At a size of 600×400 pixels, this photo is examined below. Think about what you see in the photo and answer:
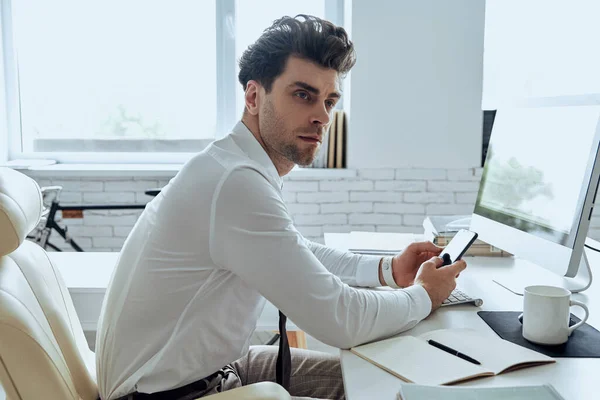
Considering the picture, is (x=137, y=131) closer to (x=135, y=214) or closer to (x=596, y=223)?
(x=135, y=214)

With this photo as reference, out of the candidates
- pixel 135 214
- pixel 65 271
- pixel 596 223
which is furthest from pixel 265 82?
pixel 596 223

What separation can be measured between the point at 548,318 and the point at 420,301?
25 cm

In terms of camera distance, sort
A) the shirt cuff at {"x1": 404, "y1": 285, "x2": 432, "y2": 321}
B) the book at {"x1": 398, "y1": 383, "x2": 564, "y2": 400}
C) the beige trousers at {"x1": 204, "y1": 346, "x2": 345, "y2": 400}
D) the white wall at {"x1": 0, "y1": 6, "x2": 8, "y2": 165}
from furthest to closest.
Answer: the white wall at {"x1": 0, "y1": 6, "x2": 8, "y2": 165} < the beige trousers at {"x1": 204, "y1": 346, "x2": 345, "y2": 400} < the shirt cuff at {"x1": 404, "y1": 285, "x2": 432, "y2": 321} < the book at {"x1": 398, "y1": 383, "x2": 564, "y2": 400}

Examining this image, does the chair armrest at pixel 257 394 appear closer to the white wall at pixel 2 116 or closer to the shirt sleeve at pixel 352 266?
the shirt sleeve at pixel 352 266

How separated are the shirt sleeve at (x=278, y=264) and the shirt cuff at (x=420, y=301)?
124 mm

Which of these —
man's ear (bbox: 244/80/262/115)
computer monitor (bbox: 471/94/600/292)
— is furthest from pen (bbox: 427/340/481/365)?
man's ear (bbox: 244/80/262/115)

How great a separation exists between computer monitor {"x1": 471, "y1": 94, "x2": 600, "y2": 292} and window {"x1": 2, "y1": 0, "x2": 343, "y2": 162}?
7.05ft

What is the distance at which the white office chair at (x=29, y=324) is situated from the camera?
0.95 m

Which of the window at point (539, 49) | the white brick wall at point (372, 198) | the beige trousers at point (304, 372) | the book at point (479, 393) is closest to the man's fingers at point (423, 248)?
the beige trousers at point (304, 372)

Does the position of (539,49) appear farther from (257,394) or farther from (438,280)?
(257,394)

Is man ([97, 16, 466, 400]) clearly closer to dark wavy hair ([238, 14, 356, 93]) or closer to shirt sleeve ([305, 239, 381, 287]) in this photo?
dark wavy hair ([238, 14, 356, 93])

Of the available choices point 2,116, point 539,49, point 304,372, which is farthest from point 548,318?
point 2,116

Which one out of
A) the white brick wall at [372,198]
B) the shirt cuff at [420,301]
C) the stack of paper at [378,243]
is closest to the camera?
the shirt cuff at [420,301]

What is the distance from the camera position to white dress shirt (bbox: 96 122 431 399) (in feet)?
3.57
